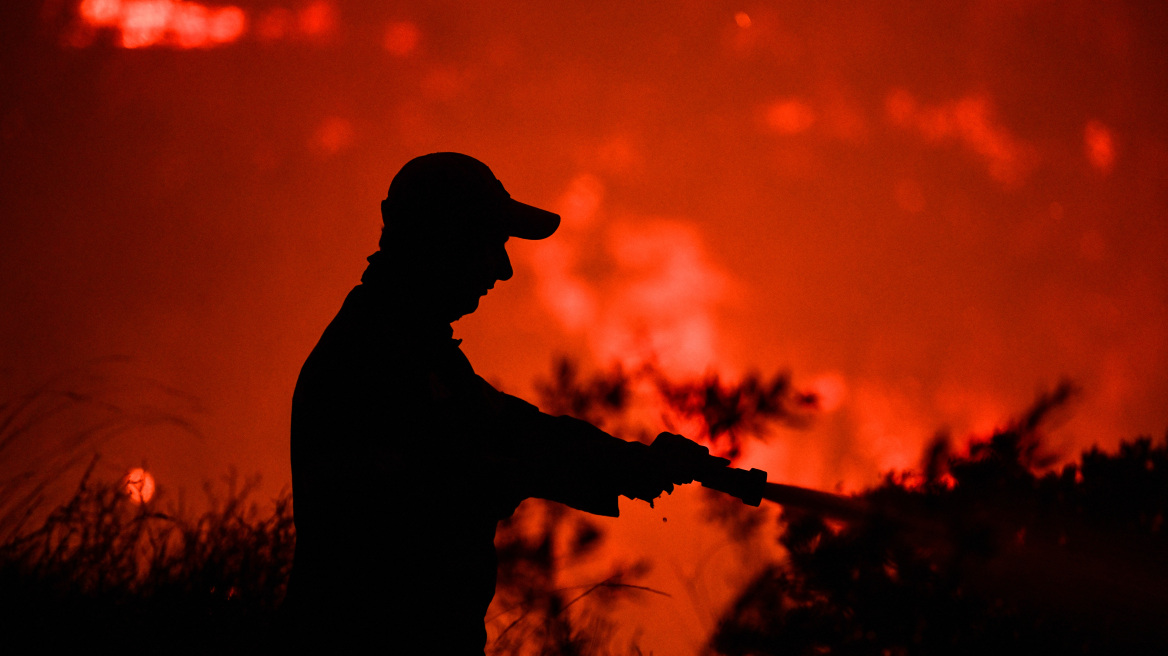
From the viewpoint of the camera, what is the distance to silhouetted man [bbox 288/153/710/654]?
174 centimetres

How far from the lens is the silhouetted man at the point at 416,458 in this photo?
174 cm

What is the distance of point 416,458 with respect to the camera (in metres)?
1.80

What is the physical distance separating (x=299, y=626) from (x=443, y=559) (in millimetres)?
357

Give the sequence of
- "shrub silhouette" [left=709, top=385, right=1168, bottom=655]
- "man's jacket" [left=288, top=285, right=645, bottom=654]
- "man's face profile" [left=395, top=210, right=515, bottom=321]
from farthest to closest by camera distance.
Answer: "shrub silhouette" [left=709, top=385, right=1168, bottom=655] → "man's face profile" [left=395, top=210, right=515, bottom=321] → "man's jacket" [left=288, top=285, right=645, bottom=654]

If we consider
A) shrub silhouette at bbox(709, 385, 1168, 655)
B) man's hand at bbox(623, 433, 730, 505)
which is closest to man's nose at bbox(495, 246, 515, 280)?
man's hand at bbox(623, 433, 730, 505)

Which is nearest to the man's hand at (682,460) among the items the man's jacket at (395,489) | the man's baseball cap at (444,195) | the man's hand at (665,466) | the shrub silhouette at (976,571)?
the man's hand at (665,466)

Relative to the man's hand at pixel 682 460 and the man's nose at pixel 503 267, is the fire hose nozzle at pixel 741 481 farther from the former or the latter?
the man's nose at pixel 503 267

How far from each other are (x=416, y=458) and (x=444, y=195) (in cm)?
72

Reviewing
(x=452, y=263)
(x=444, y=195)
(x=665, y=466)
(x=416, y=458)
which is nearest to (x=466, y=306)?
(x=452, y=263)

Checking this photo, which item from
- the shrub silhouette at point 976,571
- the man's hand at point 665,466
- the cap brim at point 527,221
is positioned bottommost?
the man's hand at point 665,466

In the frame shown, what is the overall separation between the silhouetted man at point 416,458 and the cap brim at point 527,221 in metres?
0.01

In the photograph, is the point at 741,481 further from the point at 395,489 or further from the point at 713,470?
the point at 395,489

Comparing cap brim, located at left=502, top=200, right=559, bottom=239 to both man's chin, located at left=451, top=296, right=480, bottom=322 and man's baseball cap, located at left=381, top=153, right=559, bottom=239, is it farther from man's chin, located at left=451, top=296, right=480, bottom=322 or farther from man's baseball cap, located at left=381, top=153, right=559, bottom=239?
man's chin, located at left=451, top=296, right=480, bottom=322

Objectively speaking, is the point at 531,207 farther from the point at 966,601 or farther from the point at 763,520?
the point at 966,601
